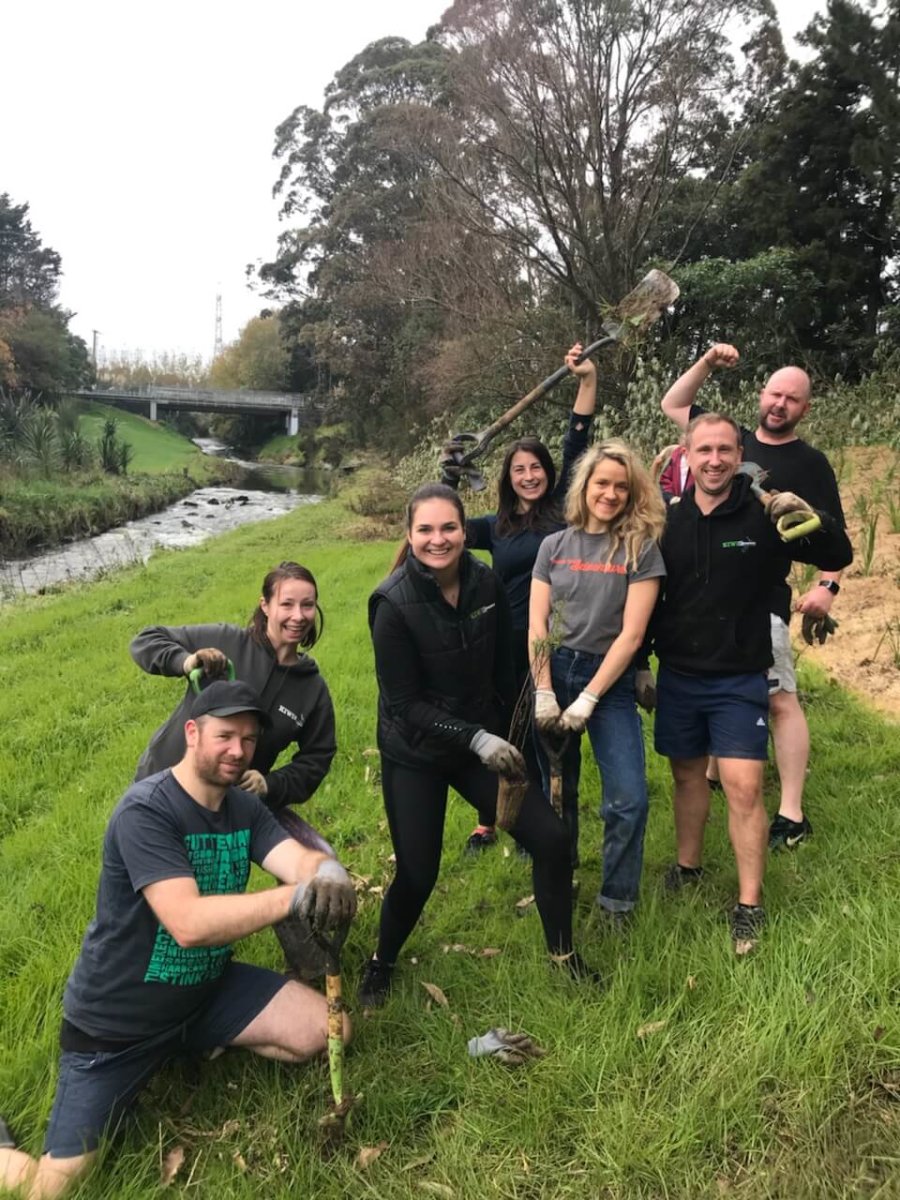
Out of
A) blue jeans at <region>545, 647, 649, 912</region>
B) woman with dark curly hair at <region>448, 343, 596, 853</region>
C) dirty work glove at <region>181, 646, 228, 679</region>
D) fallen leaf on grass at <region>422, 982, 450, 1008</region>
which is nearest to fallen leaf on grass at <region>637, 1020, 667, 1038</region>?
blue jeans at <region>545, 647, 649, 912</region>

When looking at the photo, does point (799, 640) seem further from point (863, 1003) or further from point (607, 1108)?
point (607, 1108)

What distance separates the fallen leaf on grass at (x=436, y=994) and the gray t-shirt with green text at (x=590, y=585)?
139cm

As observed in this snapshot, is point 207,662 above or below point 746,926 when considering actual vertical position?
above

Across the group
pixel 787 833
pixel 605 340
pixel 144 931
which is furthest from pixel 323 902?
pixel 605 340

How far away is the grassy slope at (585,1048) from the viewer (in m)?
2.00

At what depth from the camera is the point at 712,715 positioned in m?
2.87

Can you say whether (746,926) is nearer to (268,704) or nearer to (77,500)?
(268,704)

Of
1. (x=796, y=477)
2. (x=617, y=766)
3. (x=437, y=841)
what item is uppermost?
(x=796, y=477)

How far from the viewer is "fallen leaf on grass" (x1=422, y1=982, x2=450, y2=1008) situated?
2752 mm

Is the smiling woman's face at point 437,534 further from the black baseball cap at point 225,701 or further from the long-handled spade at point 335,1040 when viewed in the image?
the long-handled spade at point 335,1040

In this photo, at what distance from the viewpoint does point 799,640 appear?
18.6ft

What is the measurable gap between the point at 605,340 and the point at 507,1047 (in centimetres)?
331

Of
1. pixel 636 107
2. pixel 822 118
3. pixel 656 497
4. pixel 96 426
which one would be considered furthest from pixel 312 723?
pixel 96 426

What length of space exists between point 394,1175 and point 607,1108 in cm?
63
